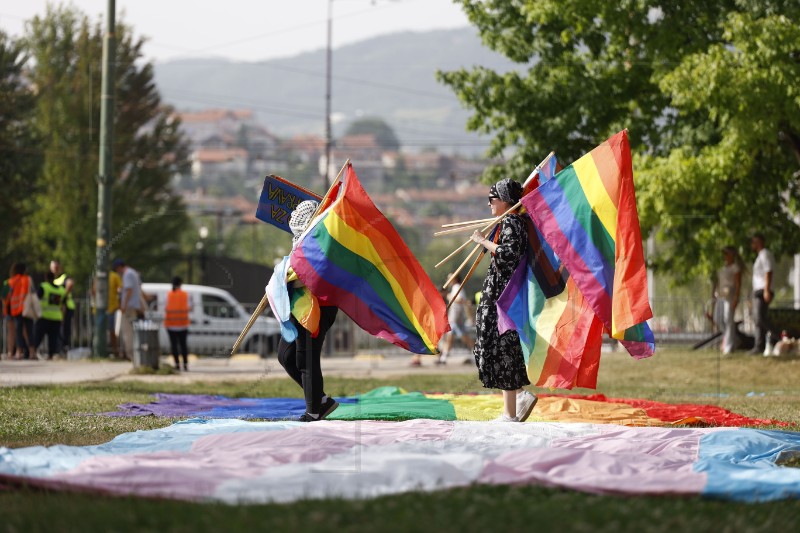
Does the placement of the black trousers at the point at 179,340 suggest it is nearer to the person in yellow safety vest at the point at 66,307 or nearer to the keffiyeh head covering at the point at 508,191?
the person in yellow safety vest at the point at 66,307

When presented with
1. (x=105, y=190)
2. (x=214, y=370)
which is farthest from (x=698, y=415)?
(x=105, y=190)

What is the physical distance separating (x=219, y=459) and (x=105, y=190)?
17328mm

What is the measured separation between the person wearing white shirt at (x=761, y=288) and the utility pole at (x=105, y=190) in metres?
10.9

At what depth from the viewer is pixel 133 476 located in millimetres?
6301

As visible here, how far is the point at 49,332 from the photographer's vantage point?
23.3 metres

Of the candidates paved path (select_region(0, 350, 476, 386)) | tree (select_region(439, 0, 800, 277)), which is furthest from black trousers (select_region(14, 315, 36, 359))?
tree (select_region(439, 0, 800, 277))

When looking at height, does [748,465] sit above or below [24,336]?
below

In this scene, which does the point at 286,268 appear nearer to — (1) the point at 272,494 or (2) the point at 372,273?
(2) the point at 372,273

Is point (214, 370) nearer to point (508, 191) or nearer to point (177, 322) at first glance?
point (177, 322)

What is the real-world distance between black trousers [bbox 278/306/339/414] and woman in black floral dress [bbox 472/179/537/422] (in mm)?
1244

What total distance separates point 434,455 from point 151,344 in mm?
13257

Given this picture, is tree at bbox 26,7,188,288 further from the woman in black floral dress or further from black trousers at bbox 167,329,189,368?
the woman in black floral dress

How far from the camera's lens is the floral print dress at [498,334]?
408 inches

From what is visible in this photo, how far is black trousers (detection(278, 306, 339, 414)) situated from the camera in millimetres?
10531
